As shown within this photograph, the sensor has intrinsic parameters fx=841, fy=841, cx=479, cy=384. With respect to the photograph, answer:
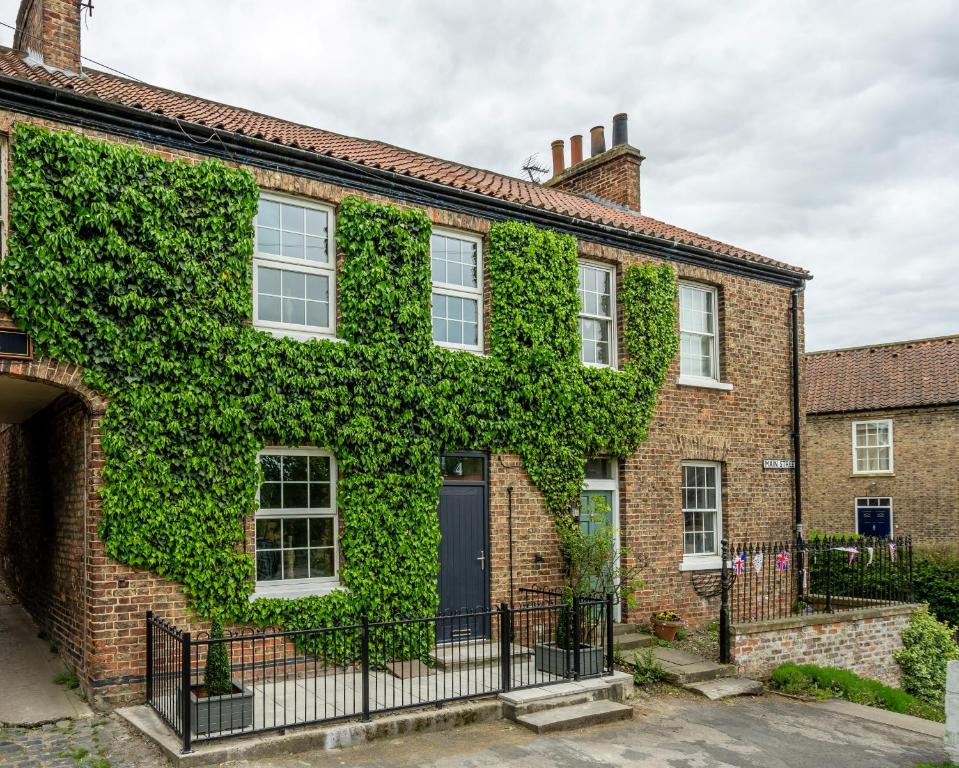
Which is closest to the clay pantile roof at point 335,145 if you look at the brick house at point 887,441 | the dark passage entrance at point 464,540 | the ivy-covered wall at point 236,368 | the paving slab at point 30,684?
the ivy-covered wall at point 236,368

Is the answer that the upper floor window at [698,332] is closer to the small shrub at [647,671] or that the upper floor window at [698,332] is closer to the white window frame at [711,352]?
the white window frame at [711,352]

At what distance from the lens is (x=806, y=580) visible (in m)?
16.0

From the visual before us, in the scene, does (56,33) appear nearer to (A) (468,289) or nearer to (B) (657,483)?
(A) (468,289)

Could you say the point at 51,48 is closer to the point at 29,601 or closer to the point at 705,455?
the point at 29,601

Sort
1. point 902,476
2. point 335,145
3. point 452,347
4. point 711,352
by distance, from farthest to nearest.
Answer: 1. point 902,476
2. point 711,352
3. point 335,145
4. point 452,347

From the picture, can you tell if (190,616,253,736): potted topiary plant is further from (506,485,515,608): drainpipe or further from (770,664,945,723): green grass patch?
(770,664,945,723): green grass patch

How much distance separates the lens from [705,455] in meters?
14.6

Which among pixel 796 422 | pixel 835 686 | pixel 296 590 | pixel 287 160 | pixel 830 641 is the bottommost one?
pixel 835 686

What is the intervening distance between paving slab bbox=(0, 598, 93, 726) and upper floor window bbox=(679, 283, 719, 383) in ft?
34.7

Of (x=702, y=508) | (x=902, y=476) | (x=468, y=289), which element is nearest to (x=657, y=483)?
(x=702, y=508)

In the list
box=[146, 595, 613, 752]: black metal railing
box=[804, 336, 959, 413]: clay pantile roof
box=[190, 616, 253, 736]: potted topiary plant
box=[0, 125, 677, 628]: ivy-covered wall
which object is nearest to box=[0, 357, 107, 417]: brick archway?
box=[0, 125, 677, 628]: ivy-covered wall

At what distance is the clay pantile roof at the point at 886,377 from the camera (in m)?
25.1

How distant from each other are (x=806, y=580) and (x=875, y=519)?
38.6 feet

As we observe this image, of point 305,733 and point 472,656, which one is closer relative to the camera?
point 305,733
